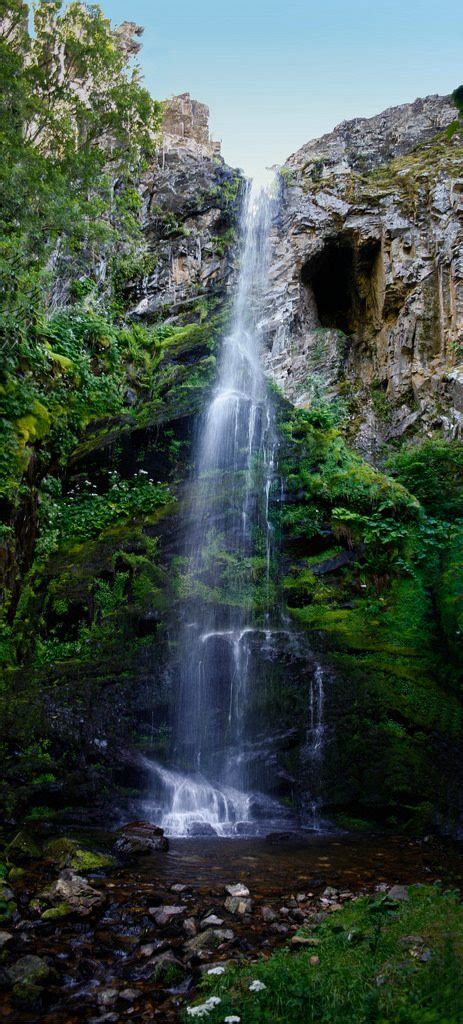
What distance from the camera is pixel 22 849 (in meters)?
A: 5.65

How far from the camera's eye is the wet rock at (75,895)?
178 inches

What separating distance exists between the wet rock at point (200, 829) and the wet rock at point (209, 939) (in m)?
3.45

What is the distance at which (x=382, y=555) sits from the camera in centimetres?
999

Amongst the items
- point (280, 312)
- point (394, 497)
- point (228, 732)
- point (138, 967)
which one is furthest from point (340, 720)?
point (280, 312)

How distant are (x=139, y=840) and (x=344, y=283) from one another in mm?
19236

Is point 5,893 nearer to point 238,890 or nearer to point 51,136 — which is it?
point 238,890

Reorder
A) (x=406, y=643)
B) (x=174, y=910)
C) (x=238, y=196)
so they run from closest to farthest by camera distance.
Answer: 1. (x=174, y=910)
2. (x=406, y=643)
3. (x=238, y=196)

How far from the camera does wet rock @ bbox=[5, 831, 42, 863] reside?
18.1 feet

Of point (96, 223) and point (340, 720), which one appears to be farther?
point (96, 223)

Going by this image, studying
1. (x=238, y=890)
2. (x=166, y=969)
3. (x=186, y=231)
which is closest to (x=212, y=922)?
(x=238, y=890)

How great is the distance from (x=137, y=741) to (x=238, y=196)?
20788 millimetres

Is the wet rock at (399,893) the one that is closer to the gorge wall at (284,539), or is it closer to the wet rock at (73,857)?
the wet rock at (73,857)

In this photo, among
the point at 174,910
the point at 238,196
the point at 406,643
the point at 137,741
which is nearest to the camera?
the point at 174,910

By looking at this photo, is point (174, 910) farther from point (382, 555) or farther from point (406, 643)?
point (382, 555)
